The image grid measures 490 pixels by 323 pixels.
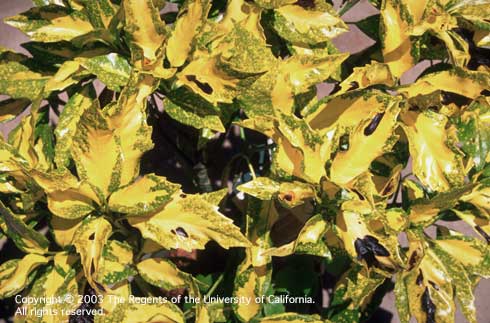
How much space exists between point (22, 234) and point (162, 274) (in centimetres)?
19

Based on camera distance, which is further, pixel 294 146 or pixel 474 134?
pixel 474 134

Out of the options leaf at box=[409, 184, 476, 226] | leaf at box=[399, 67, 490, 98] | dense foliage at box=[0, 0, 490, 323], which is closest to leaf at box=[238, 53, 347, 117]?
dense foliage at box=[0, 0, 490, 323]

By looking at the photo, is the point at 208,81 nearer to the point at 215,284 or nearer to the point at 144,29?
the point at 144,29

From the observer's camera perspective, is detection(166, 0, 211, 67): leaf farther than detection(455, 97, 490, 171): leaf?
No

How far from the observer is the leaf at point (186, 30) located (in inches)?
25.5

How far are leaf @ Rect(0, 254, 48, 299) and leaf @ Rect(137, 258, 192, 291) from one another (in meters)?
0.14

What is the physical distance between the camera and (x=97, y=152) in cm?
64

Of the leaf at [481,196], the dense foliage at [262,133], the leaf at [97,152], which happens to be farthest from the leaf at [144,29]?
the leaf at [481,196]

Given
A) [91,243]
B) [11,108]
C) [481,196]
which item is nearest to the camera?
[91,243]

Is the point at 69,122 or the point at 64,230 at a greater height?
the point at 69,122

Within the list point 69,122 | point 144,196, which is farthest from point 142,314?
point 69,122

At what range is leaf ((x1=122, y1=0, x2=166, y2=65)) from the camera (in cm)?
66

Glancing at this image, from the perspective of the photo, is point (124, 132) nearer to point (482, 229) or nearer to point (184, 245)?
point (184, 245)

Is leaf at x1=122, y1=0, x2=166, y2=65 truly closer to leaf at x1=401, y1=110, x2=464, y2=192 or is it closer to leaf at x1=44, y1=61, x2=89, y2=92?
leaf at x1=44, y1=61, x2=89, y2=92
